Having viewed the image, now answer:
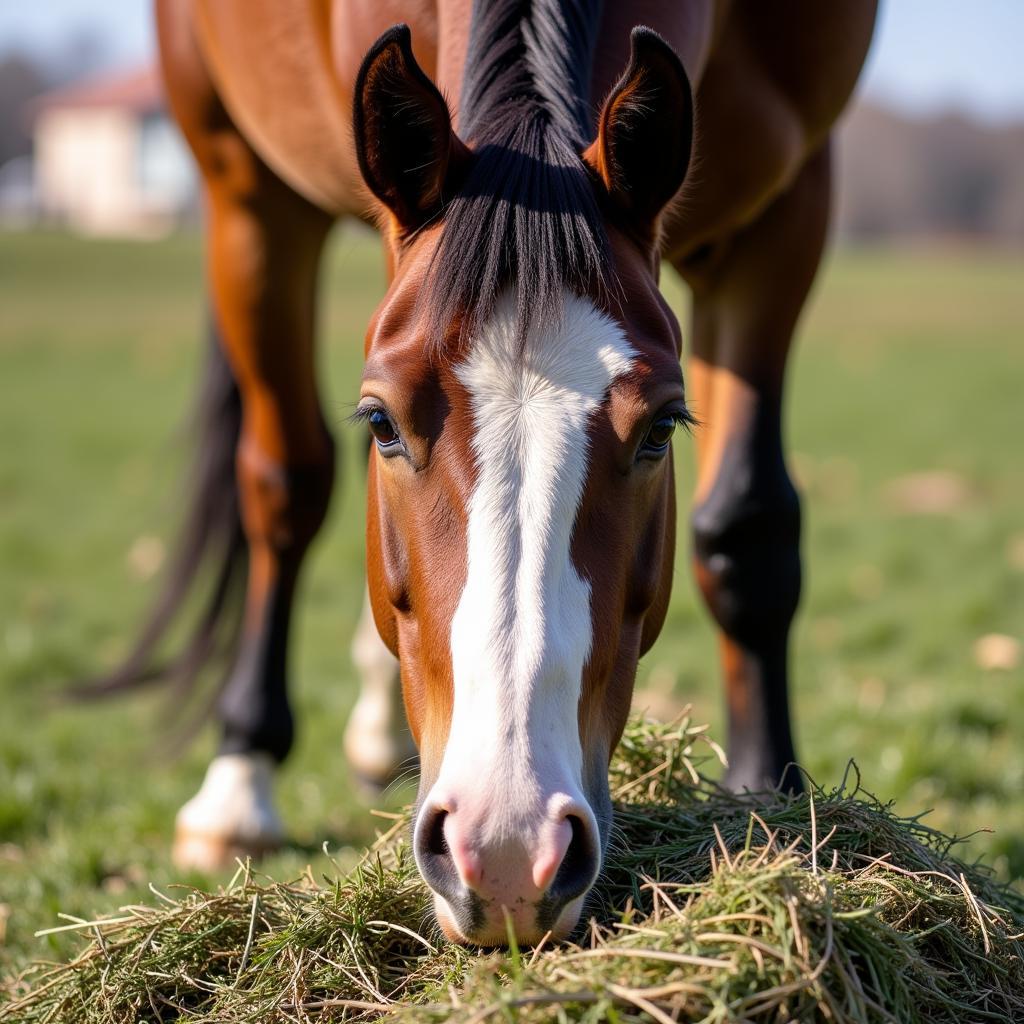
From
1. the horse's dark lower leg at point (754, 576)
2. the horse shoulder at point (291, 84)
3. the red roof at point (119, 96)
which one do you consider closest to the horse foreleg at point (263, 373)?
the horse shoulder at point (291, 84)

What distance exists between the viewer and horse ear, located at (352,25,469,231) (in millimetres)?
2131

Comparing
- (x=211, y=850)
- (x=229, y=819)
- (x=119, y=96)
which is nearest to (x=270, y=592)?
(x=229, y=819)

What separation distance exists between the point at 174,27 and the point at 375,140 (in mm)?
2465

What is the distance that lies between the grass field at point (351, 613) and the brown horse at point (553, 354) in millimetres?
559

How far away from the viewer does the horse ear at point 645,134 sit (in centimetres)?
214

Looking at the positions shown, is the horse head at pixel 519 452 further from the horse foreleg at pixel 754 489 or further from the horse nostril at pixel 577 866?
the horse foreleg at pixel 754 489

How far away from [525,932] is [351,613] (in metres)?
5.48

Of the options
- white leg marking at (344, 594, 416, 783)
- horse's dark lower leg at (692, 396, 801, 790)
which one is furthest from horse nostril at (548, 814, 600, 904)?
white leg marking at (344, 594, 416, 783)

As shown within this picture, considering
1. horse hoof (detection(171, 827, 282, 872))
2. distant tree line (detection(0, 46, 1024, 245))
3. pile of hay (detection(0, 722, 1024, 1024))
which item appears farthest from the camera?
distant tree line (detection(0, 46, 1024, 245))

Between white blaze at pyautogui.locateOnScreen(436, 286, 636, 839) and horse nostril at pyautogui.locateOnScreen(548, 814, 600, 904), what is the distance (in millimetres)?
68

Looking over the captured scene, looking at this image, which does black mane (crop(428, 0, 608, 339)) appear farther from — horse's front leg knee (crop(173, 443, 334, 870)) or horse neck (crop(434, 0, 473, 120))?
horse's front leg knee (crop(173, 443, 334, 870))

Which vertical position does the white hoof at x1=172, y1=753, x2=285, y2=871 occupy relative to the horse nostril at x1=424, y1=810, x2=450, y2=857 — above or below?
below

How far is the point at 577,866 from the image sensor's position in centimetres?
180

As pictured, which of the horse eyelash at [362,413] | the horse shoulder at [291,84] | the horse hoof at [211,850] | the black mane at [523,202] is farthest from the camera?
the horse hoof at [211,850]
